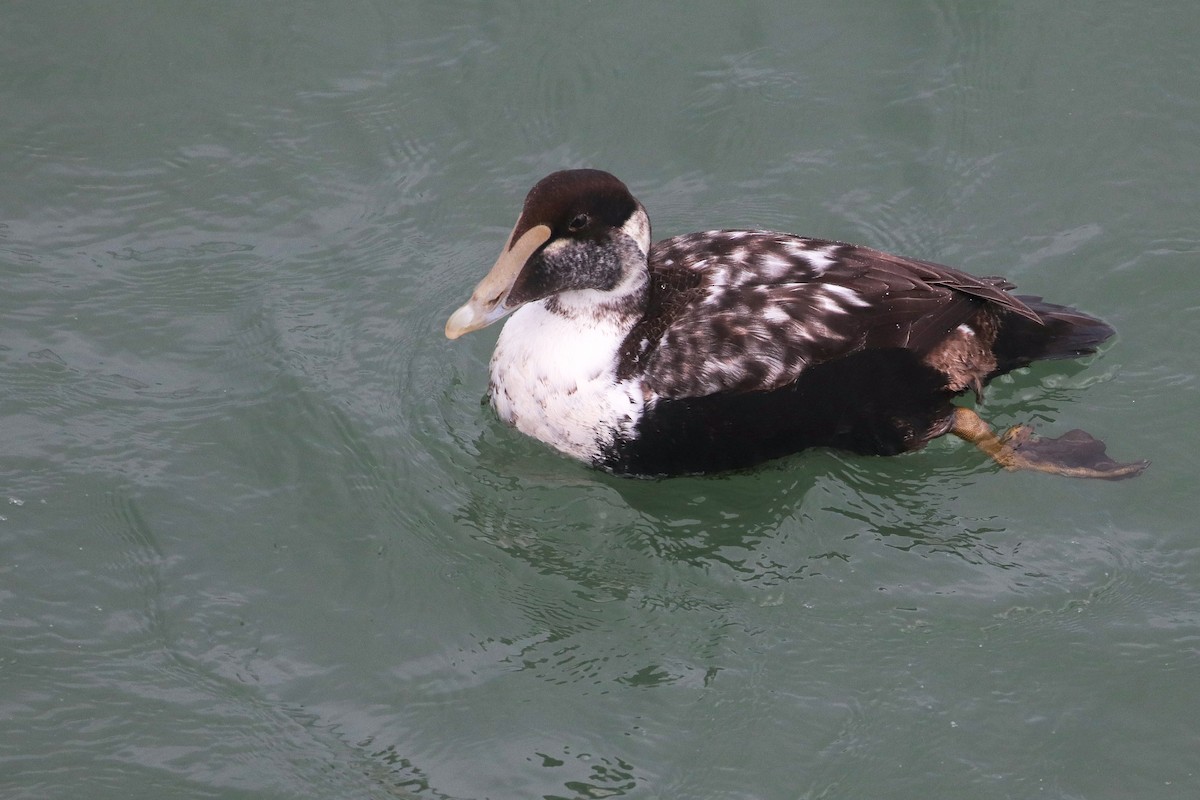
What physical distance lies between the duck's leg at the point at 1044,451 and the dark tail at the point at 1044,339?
31cm

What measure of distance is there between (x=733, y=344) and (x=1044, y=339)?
5.37 ft

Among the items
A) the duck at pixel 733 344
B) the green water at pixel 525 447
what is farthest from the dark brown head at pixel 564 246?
the green water at pixel 525 447

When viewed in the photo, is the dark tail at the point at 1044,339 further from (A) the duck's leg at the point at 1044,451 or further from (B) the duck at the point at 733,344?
(A) the duck's leg at the point at 1044,451

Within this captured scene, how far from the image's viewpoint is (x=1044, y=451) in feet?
21.1

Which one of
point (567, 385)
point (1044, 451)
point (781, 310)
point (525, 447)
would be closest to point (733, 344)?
point (781, 310)

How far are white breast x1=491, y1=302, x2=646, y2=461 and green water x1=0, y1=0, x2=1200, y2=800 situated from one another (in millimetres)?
236

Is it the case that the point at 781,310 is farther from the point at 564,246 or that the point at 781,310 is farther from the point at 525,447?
the point at 525,447

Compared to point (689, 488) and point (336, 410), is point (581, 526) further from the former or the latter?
point (336, 410)

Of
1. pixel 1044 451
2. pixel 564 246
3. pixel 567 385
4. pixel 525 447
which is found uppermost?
pixel 564 246

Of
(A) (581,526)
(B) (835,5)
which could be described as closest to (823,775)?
(A) (581,526)

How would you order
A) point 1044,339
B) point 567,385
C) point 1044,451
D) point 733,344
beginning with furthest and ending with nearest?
point 1044,339 < point 1044,451 < point 567,385 < point 733,344

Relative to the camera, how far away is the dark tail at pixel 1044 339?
258 inches

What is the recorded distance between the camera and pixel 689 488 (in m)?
6.43

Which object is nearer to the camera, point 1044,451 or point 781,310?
point 781,310
